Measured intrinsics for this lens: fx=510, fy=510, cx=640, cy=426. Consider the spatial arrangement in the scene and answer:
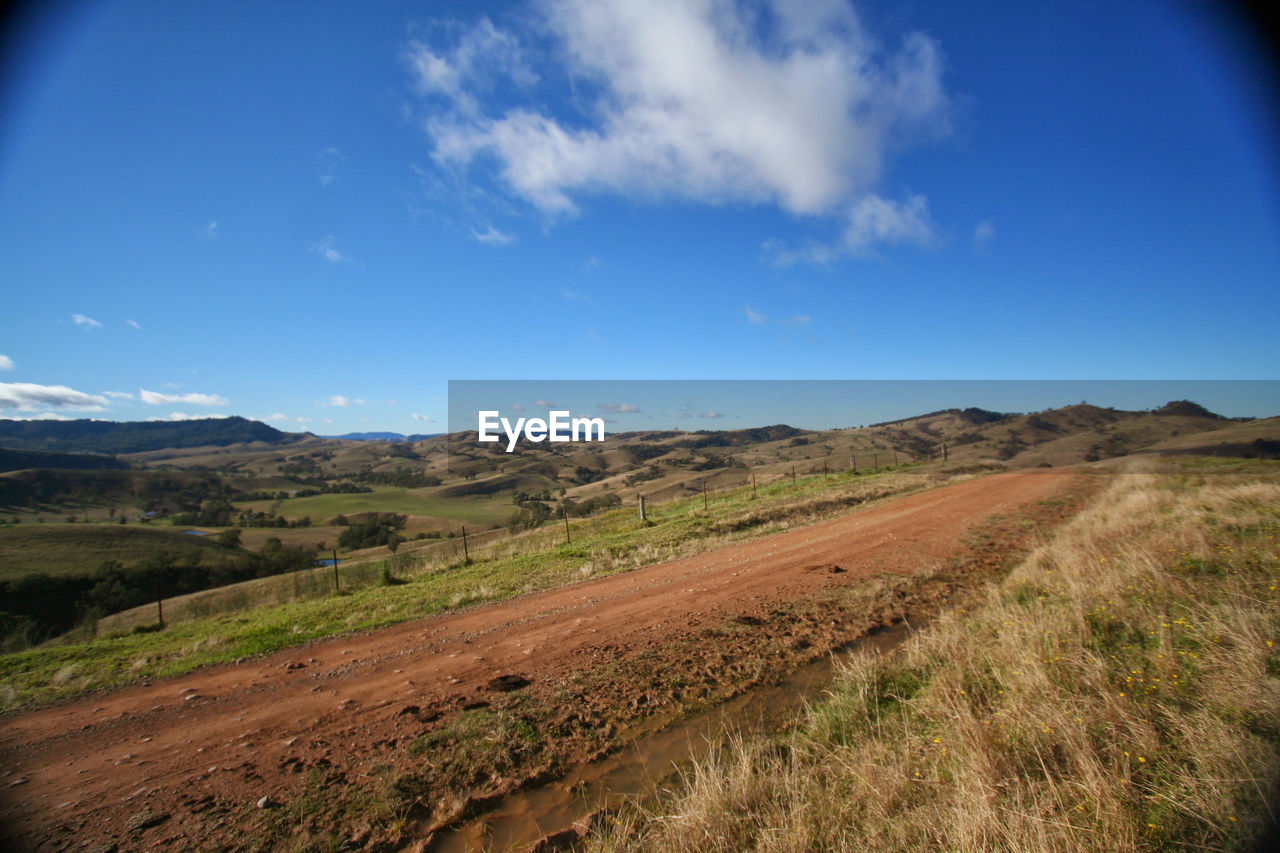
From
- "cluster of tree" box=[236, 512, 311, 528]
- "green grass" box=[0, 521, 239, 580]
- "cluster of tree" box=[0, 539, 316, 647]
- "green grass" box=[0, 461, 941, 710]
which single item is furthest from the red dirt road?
"cluster of tree" box=[236, 512, 311, 528]

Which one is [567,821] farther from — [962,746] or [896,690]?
[896,690]

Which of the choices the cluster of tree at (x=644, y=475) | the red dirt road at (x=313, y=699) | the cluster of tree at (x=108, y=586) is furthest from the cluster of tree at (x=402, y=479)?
the red dirt road at (x=313, y=699)

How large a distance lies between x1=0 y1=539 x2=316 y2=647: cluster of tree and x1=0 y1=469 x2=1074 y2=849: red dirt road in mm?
9231

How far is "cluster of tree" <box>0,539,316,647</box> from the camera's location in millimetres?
17266

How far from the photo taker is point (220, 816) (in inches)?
166

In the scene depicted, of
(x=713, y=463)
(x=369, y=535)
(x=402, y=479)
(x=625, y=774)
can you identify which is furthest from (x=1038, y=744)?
(x=402, y=479)

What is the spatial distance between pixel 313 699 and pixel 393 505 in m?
93.8

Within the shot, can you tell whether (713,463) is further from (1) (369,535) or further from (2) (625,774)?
(2) (625,774)

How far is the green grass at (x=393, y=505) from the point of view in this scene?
79819mm

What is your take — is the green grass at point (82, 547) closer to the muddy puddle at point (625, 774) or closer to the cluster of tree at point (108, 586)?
the cluster of tree at point (108, 586)

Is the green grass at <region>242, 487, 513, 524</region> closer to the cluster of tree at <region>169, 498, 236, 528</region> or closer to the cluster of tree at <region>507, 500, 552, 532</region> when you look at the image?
the cluster of tree at <region>169, 498, 236, 528</region>

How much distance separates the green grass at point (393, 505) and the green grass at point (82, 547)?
3220cm

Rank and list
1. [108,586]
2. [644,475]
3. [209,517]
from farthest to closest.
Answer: [644,475] → [209,517] → [108,586]

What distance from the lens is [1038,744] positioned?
4.08 m
